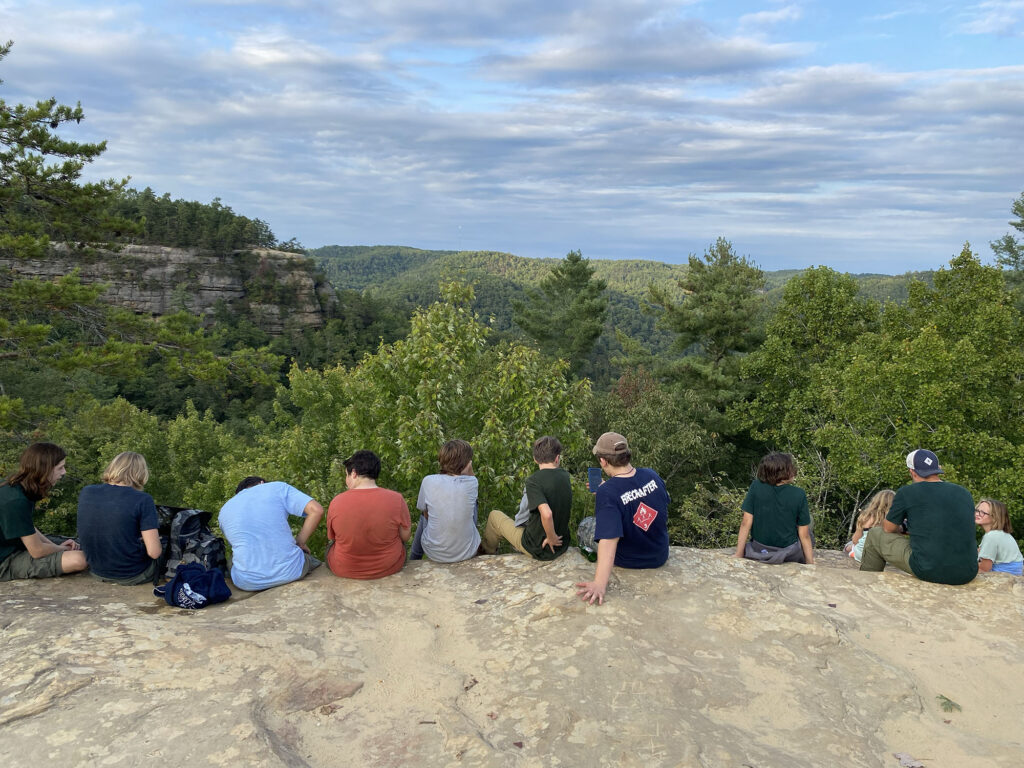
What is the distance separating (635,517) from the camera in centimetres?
531

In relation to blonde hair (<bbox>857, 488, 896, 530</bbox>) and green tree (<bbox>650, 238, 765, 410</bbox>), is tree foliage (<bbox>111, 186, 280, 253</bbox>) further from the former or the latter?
blonde hair (<bbox>857, 488, 896, 530</bbox>)

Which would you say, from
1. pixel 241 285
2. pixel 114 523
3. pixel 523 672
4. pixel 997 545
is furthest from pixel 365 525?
pixel 241 285

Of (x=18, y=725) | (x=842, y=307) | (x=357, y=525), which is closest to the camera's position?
(x=18, y=725)

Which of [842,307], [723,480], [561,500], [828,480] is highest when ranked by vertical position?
[842,307]

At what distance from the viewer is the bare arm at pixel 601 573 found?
16.1 ft

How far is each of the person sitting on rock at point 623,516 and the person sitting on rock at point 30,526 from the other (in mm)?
4464

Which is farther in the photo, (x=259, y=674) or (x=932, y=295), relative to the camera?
(x=932, y=295)

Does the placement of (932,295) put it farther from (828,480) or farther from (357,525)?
(357,525)

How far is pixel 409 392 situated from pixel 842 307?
18.1 metres

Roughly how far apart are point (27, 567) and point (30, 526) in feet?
1.33

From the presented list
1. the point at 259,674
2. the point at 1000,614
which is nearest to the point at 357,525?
the point at 259,674

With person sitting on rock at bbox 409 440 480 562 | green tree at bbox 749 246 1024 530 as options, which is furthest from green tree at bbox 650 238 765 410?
person sitting on rock at bbox 409 440 480 562

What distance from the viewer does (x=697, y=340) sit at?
2994cm

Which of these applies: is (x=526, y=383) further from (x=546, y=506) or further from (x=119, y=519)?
(x=119, y=519)
